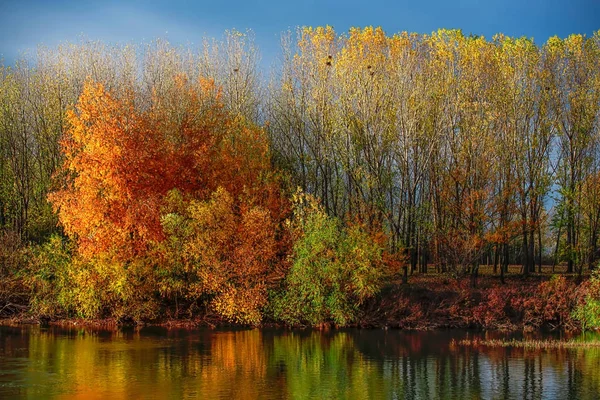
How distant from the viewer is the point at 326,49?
54.8 meters

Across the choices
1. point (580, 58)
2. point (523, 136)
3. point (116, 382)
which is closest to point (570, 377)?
point (116, 382)

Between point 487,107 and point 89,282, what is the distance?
27.6 meters

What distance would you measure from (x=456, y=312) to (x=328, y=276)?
757 cm

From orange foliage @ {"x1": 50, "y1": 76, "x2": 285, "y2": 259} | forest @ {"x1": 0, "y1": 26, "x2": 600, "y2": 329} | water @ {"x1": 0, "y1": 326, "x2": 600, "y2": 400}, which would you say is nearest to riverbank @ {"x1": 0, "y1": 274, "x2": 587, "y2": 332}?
forest @ {"x1": 0, "y1": 26, "x2": 600, "y2": 329}

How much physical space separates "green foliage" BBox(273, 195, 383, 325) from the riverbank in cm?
104

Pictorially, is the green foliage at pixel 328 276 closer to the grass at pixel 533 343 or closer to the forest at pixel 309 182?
the forest at pixel 309 182

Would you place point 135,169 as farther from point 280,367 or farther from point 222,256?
point 280,367

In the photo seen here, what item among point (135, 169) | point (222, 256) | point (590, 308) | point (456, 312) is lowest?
point (456, 312)

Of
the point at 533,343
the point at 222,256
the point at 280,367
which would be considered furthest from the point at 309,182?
the point at 280,367

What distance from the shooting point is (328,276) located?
132 ft

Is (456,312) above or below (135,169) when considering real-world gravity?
below

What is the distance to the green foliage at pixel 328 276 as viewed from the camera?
132ft

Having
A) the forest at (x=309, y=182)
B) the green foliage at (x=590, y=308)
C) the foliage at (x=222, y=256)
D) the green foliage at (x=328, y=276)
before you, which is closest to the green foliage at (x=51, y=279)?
the forest at (x=309, y=182)

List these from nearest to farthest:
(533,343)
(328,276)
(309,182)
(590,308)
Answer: (533,343) → (590,308) → (328,276) → (309,182)
